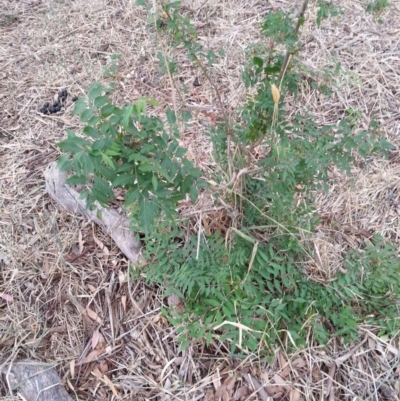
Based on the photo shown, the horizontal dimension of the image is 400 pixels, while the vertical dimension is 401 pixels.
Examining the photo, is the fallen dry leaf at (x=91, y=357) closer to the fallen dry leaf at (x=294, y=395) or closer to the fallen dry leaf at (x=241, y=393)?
the fallen dry leaf at (x=241, y=393)

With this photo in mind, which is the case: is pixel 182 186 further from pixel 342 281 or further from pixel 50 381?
pixel 50 381

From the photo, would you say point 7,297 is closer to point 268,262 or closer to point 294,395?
point 268,262

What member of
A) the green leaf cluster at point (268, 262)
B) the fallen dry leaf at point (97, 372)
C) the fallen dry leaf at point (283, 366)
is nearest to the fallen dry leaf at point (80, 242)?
the green leaf cluster at point (268, 262)

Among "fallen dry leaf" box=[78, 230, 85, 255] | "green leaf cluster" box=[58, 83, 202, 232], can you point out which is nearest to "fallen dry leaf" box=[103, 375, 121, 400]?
"fallen dry leaf" box=[78, 230, 85, 255]

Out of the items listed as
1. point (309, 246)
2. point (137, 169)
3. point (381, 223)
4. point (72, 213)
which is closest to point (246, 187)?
point (309, 246)

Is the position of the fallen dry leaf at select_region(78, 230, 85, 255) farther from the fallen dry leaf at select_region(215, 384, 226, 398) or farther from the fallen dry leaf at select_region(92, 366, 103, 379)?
the fallen dry leaf at select_region(215, 384, 226, 398)

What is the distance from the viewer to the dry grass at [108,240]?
5.49 feet

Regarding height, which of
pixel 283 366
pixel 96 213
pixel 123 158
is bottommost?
pixel 283 366

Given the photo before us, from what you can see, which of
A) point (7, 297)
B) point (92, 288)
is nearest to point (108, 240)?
point (92, 288)

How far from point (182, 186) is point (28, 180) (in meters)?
1.36

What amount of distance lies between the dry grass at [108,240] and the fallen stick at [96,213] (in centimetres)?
6

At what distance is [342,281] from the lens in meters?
1.69

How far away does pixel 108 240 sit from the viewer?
2084mm

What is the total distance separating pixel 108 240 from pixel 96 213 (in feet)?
0.76
